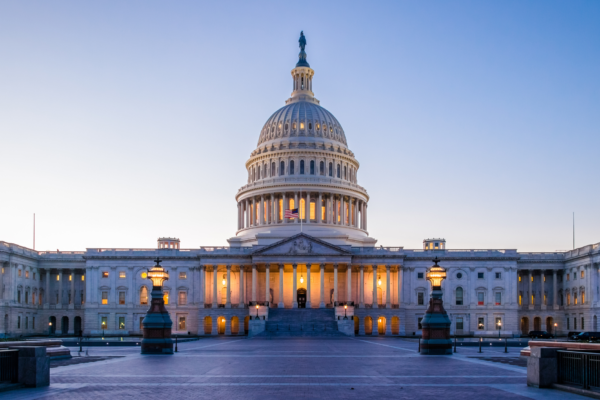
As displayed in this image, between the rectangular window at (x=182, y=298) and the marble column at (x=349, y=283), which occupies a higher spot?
the marble column at (x=349, y=283)

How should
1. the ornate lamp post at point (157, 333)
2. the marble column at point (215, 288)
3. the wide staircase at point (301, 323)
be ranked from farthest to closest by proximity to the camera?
the marble column at point (215, 288)
the wide staircase at point (301, 323)
the ornate lamp post at point (157, 333)

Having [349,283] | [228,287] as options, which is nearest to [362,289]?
[349,283]

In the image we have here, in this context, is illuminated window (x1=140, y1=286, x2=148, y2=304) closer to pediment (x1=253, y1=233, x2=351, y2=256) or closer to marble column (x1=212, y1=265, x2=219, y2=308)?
marble column (x1=212, y1=265, x2=219, y2=308)

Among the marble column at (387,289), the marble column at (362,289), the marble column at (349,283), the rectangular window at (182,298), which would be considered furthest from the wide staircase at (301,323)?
the rectangular window at (182,298)

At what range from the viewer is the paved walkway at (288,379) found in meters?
24.7

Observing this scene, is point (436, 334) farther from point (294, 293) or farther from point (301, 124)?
point (301, 124)

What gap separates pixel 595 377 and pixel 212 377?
1527cm

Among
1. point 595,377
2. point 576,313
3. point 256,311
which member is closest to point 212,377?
point 595,377

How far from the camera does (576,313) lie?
11419 centimetres

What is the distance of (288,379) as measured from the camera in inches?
1176

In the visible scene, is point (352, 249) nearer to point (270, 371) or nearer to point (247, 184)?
point (247, 184)

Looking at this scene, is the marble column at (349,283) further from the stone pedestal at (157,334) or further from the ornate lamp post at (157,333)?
the stone pedestal at (157,334)

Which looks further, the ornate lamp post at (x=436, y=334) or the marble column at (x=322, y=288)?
the marble column at (x=322, y=288)

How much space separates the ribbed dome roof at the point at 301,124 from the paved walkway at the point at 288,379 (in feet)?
329
